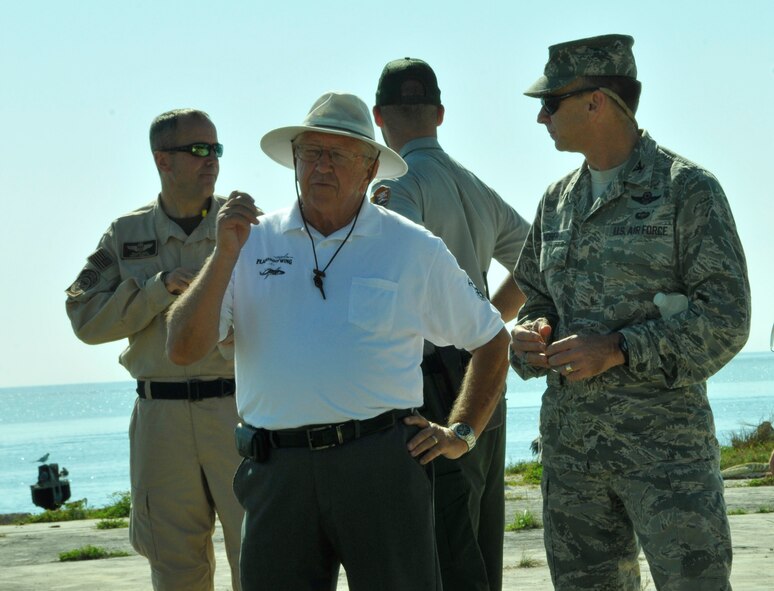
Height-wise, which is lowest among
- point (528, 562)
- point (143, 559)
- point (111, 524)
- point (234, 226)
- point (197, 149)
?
point (528, 562)

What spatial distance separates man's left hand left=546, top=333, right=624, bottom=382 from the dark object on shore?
1697cm

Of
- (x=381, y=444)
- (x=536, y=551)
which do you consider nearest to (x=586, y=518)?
(x=381, y=444)

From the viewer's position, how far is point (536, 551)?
877 centimetres

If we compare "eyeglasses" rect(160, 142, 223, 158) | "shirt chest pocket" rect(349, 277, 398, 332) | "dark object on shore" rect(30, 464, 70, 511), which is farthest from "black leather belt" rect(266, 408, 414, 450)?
"dark object on shore" rect(30, 464, 70, 511)

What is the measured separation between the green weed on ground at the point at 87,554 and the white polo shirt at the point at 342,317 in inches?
217

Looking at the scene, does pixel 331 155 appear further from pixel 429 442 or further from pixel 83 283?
pixel 83 283

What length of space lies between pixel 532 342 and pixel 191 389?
2054 millimetres

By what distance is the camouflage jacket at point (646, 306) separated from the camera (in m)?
4.50

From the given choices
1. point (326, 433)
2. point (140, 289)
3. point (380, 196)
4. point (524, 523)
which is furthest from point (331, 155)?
point (524, 523)

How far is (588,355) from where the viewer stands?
454 centimetres

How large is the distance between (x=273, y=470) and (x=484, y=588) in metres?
1.34

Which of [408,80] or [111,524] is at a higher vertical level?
[408,80]

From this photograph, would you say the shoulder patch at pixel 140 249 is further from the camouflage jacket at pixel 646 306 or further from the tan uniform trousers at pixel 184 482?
the camouflage jacket at pixel 646 306

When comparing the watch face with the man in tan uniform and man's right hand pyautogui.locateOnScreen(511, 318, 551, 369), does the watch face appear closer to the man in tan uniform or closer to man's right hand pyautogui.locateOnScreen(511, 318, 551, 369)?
man's right hand pyautogui.locateOnScreen(511, 318, 551, 369)
